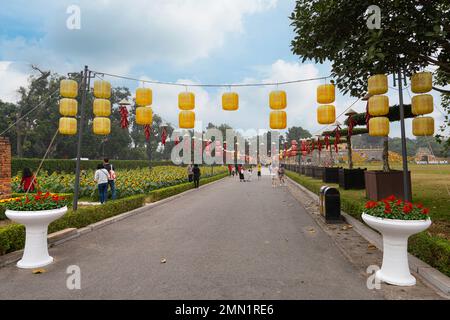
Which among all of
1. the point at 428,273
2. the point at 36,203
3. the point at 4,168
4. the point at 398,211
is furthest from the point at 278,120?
the point at 4,168

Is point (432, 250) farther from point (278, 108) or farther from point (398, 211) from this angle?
point (278, 108)

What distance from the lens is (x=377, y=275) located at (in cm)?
467

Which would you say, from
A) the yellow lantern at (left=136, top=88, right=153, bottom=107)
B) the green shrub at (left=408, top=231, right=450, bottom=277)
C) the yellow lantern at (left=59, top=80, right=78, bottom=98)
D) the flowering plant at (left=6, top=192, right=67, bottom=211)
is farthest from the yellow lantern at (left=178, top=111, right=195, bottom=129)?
the green shrub at (left=408, top=231, right=450, bottom=277)

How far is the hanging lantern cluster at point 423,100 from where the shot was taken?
23.0 feet

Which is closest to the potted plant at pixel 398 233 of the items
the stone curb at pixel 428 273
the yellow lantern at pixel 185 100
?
the stone curb at pixel 428 273

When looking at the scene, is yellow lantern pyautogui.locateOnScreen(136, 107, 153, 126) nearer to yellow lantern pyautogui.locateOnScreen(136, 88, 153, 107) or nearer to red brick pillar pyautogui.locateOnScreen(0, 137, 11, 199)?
yellow lantern pyautogui.locateOnScreen(136, 88, 153, 107)

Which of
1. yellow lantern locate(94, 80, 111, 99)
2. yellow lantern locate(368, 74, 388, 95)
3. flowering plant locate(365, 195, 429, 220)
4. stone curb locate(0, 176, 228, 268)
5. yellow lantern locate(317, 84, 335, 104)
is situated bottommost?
stone curb locate(0, 176, 228, 268)

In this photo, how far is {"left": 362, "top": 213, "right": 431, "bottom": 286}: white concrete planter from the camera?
440 centimetres

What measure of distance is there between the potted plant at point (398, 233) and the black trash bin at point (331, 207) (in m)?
4.34

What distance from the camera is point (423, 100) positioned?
23.5 ft
